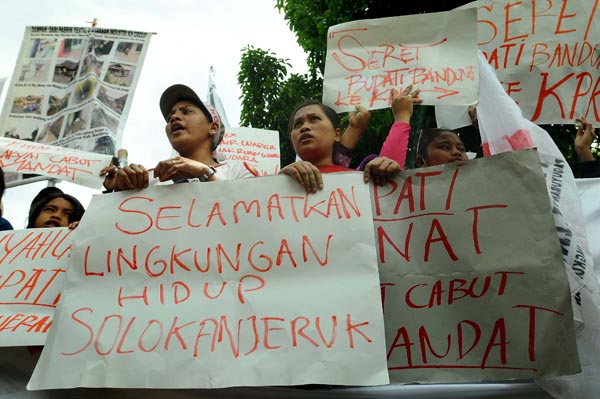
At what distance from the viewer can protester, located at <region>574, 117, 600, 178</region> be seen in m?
2.75

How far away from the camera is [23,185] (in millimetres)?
3732

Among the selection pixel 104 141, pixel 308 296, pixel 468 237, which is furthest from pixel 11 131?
pixel 468 237

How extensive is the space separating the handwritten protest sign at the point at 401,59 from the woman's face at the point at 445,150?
1.59 ft

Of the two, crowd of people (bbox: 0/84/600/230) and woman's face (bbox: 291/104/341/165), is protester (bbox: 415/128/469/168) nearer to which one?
crowd of people (bbox: 0/84/600/230)

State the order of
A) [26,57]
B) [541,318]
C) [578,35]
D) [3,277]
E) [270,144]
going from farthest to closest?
1. [270,144]
2. [26,57]
3. [578,35]
4. [3,277]
5. [541,318]

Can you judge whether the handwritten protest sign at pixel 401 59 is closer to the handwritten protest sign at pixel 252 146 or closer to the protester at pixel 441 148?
the protester at pixel 441 148

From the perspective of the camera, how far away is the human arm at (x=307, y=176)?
1.69m

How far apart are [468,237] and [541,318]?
0.88 ft

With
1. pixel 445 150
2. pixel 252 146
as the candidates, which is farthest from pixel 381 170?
pixel 252 146

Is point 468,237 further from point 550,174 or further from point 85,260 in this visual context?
point 85,260

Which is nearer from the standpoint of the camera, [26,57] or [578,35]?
[578,35]

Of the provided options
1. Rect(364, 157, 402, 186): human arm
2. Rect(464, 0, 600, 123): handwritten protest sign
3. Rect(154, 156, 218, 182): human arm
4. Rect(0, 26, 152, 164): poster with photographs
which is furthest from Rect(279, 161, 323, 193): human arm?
Rect(0, 26, 152, 164): poster with photographs

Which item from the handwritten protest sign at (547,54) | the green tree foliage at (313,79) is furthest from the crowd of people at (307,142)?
the green tree foliage at (313,79)

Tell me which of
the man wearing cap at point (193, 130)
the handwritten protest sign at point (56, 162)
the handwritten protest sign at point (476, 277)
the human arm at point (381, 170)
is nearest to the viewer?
the handwritten protest sign at point (476, 277)
